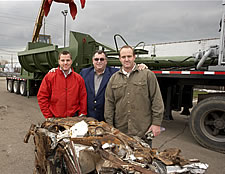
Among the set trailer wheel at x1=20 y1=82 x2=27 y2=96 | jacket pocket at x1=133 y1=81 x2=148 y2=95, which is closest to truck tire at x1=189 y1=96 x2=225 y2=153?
jacket pocket at x1=133 y1=81 x2=148 y2=95

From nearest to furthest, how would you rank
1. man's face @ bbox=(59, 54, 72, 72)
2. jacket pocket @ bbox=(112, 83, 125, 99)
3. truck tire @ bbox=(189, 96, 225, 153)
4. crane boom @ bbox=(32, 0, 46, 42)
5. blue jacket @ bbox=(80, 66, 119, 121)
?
jacket pocket @ bbox=(112, 83, 125, 99) < man's face @ bbox=(59, 54, 72, 72) < blue jacket @ bbox=(80, 66, 119, 121) < truck tire @ bbox=(189, 96, 225, 153) < crane boom @ bbox=(32, 0, 46, 42)

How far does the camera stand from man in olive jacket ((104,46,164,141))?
247 centimetres

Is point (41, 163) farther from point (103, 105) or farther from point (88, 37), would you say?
point (88, 37)

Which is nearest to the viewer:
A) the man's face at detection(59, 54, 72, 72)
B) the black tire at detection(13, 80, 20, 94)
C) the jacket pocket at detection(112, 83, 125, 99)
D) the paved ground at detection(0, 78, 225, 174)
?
the jacket pocket at detection(112, 83, 125, 99)

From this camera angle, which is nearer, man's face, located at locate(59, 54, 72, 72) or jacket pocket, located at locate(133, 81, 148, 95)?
jacket pocket, located at locate(133, 81, 148, 95)

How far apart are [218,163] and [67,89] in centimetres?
278

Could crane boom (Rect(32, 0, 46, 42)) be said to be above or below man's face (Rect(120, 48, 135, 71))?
above

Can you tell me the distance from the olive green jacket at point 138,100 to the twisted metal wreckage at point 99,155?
17.8 inches

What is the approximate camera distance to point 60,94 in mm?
2799

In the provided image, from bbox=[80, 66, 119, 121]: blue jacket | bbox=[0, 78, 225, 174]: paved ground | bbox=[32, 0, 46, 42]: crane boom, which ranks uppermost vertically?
bbox=[32, 0, 46, 42]: crane boom

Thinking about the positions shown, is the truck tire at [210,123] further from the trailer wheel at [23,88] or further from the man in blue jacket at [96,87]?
the trailer wheel at [23,88]

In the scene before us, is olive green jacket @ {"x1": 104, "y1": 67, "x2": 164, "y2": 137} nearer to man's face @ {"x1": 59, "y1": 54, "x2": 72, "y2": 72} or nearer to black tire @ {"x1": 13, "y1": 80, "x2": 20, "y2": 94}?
man's face @ {"x1": 59, "y1": 54, "x2": 72, "y2": 72}

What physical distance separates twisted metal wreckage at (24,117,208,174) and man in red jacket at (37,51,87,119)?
70cm

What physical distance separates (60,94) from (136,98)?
1.02m
